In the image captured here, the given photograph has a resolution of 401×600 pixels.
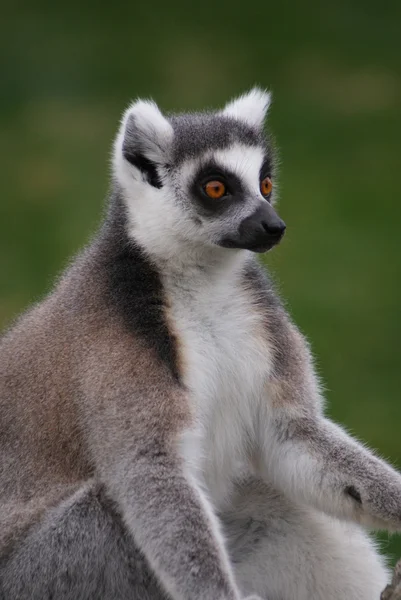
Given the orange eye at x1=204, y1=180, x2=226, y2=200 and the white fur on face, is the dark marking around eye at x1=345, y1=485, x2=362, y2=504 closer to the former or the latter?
the white fur on face

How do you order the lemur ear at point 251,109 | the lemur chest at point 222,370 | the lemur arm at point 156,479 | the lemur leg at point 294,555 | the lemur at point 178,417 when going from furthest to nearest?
the lemur ear at point 251,109
the lemur leg at point 294,555
the lemur chest at point 222,370
the lemur at point 178,417
the lemur arm at point 156,479

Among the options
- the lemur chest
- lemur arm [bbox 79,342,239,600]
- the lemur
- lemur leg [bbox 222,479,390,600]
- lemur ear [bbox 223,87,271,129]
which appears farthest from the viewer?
lemur ear [bbox 223,87,271,129]

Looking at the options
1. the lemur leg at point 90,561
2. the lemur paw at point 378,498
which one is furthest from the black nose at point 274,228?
the lemur leg at point 90,561

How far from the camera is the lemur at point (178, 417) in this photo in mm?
4215

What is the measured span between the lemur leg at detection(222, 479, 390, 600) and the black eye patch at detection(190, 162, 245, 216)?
0.97 metres

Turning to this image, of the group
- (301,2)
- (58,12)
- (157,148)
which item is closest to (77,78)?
(58,12)

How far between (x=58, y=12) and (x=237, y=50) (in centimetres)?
169

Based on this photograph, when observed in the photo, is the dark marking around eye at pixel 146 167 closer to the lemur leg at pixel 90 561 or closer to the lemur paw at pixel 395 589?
the lemur leg at pixel 90 561

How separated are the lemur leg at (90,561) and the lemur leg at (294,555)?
1.41ft

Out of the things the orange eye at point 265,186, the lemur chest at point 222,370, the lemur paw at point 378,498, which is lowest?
the lemur paw at point 378,498

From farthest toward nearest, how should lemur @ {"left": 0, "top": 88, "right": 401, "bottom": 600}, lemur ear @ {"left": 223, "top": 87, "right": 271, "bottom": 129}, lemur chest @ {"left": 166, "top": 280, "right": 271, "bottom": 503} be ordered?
lemur ear @ {"left": 223, "top": 87, "right": 271, "bottom": 129}
lemur chest @ {"left": 166, "top": 280, "right": 271, "bottom": 503}
lemur @ {"left": 0, "top": 88, "right": 401, "bottom": 600}

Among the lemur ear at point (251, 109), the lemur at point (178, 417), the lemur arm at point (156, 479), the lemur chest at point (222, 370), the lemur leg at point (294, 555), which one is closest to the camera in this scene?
the lemur arm at point (156, 479)

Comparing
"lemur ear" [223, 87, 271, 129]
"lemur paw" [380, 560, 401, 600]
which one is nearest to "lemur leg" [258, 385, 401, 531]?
"lemur paw" [380, 560, 401, 600]

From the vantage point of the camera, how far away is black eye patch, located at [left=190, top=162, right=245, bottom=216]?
443 cm
